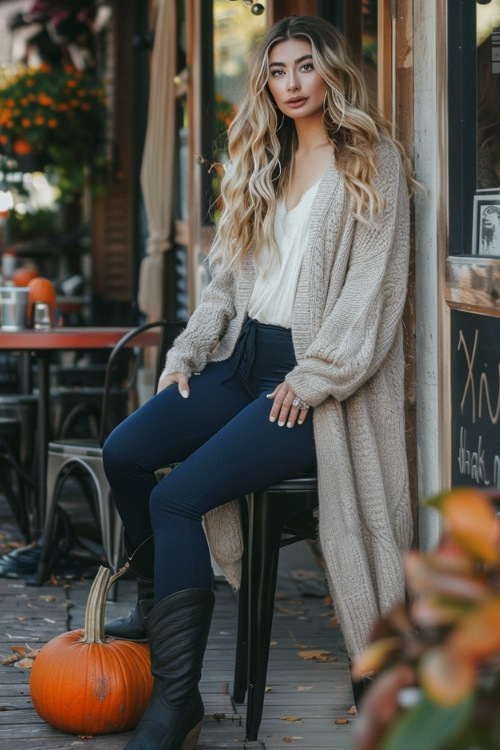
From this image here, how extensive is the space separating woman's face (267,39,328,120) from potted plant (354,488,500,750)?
2091 millimetres

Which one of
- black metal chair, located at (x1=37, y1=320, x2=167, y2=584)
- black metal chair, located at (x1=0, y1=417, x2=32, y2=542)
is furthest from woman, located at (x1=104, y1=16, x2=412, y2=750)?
black metal chair, located at (x1=0, y1=417, x2=32, y2=542)

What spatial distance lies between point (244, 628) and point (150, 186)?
4232 mm

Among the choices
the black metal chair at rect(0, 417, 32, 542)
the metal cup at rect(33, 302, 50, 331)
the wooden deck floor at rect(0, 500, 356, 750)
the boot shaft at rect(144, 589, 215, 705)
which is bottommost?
the wooden deck floor at rect(0, 500, 356, 750)

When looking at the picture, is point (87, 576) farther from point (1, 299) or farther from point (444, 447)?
point (444, 447)

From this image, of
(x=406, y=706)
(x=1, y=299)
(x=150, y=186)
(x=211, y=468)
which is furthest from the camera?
(x=150, y=186)

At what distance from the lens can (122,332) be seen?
14.9ft

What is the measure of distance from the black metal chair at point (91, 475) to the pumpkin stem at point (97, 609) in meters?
1.20

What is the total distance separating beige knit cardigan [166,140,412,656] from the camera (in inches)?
103

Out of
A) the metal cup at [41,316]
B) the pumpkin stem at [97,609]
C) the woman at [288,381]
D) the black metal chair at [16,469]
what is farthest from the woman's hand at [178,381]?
the black metal chair at [16,469]

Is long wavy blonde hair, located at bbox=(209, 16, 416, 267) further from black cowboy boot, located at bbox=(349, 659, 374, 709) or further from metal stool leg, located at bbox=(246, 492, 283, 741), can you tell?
black cowboy boot, located at bbox=(349, 659, 374, 709)

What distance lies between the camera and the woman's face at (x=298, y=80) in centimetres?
282

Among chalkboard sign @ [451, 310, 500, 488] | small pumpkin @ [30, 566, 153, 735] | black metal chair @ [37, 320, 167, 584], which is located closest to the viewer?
chalkboard sign @ [451, 310, 500, 488]

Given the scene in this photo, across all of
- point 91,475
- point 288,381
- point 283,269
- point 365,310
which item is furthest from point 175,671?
point 91,475

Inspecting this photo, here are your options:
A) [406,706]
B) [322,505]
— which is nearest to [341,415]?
[322,505]
